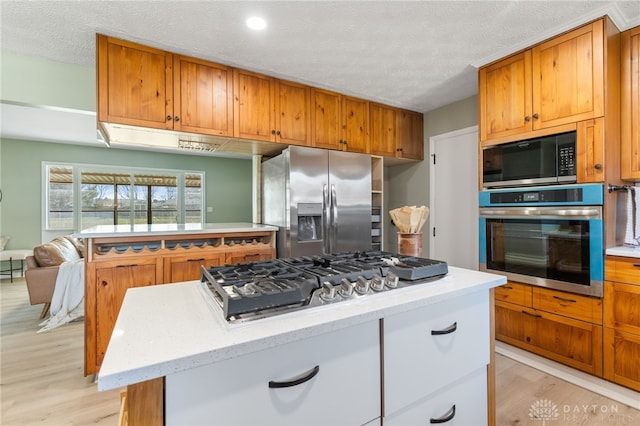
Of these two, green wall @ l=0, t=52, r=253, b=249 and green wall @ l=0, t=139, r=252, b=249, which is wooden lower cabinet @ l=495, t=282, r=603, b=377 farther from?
green wall @ l=0, t=139, r=252, b=249

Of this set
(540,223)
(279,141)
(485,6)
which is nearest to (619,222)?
(540,223)

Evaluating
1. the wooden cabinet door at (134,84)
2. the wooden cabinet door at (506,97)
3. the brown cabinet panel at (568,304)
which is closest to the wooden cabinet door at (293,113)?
the wooden cabinet door at (134,84)

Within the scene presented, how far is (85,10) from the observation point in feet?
6.31

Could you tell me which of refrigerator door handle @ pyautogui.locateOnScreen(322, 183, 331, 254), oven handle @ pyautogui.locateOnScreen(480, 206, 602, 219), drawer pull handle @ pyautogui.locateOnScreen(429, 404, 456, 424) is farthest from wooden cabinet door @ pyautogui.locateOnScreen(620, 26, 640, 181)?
refrigerator door handle @ pyautogui.locateOnScreen(322, 183, 331, 254)

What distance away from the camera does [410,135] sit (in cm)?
384

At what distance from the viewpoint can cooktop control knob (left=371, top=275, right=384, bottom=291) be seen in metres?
1.06

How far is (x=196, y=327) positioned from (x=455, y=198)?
3.39m

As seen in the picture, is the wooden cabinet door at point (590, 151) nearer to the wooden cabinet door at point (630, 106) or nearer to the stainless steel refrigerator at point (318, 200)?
the wooden cabinet door at point (630, 106)

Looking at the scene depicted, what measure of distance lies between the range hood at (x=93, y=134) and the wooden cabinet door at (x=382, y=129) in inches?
43.9

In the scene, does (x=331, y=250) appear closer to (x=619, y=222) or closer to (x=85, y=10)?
(x=619, y=222)

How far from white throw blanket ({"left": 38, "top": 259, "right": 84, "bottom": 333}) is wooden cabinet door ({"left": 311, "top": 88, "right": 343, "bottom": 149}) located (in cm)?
305

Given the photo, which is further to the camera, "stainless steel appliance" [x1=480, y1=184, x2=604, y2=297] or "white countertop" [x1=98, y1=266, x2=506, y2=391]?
"stainless steel appliance" [x1=480, y1=184, x2=604, y2=297]

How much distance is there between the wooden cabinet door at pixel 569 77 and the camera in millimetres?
2008

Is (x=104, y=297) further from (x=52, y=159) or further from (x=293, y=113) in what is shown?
(x=52, y=159)
